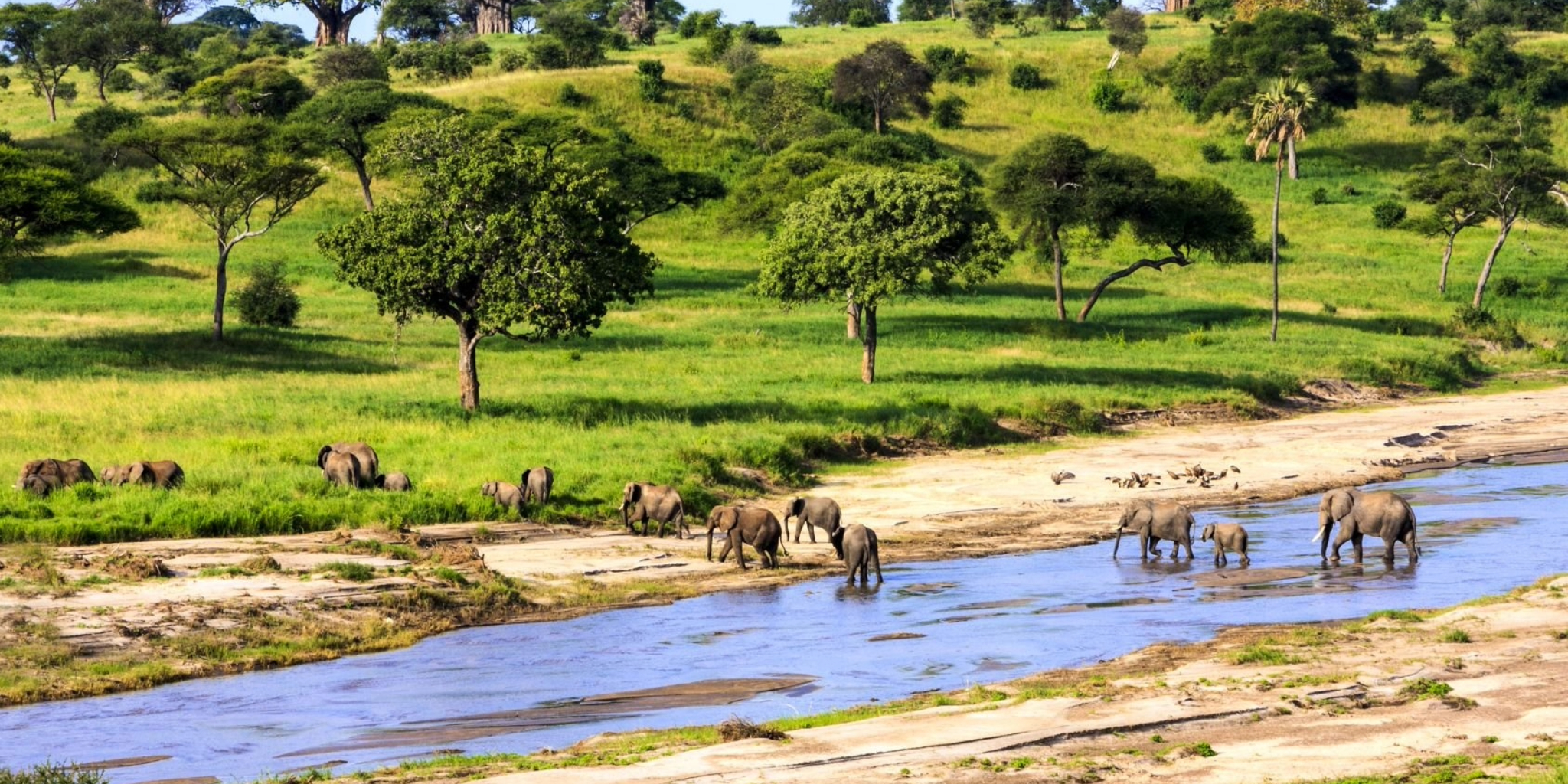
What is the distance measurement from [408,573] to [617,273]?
17.0m

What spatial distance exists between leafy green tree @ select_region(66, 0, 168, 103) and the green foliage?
12.8 metres

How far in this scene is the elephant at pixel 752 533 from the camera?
80.3ft

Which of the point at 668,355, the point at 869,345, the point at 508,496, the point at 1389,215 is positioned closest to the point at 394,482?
the point at 508,496

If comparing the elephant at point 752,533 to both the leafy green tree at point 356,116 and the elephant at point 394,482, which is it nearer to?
the elephant at point 394,482

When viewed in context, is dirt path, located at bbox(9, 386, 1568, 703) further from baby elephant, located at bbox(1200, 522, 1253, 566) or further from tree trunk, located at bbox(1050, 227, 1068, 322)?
tree trunk, located at bbox(1050, 227, 1068, 322)

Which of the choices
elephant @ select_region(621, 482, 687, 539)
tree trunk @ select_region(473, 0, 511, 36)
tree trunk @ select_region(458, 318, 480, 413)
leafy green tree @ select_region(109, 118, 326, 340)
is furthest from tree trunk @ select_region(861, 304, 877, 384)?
tree trunk @ select_region(473, 0, 511, 36)

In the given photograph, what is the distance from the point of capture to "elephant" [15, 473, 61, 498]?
84.3 feet

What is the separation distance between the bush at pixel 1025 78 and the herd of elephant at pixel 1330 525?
317 feet

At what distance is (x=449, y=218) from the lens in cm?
3784

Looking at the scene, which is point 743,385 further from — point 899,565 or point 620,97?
point 620,97

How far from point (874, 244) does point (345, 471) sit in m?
22.1

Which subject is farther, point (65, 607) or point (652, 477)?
point (652, 477)

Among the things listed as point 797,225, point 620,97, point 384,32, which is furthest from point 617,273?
point 384,32

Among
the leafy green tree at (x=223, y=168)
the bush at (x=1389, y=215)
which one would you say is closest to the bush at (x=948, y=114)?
the bush at (x=1389, y=215)
